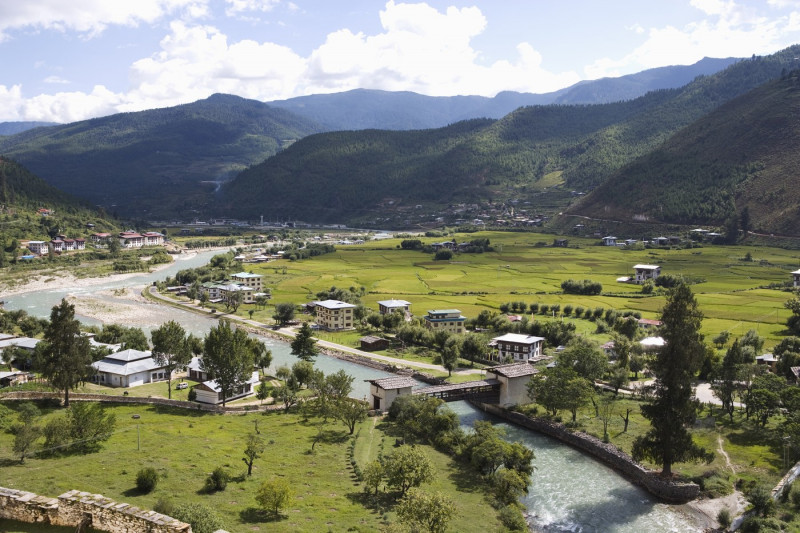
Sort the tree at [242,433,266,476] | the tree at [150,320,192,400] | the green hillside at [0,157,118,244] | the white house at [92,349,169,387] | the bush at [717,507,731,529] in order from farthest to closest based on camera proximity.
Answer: the green hillside at [0,157,118,244] → the tree at [150,320,192,400] → the white house at [92,349,169,387] → the tree at [242,433,266,476] → the bush at [717,507,731,529]

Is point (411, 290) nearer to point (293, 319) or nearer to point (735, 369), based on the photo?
point (293, 319)

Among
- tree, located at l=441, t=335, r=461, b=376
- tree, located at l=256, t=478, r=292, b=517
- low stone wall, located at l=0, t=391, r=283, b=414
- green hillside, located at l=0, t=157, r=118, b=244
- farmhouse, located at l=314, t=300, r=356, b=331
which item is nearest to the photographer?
tree, located at l=256, t=478, r=292, b=517

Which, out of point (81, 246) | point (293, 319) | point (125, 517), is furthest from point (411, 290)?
point (81, 246)

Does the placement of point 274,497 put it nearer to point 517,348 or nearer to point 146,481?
point 146,481

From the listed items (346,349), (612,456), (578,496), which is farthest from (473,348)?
(578,496)

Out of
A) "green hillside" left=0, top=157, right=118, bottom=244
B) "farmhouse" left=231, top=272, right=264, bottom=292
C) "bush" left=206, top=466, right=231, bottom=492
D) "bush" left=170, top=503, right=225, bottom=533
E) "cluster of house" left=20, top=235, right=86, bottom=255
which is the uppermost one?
"green hillside" left=0, top=157, right=118, bottom=244

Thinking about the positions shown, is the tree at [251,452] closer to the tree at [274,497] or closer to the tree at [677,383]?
the tree at [274,497]

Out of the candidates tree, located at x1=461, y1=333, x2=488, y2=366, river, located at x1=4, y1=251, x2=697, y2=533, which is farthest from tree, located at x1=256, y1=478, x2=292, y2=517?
tree, located at x1=461, y1=333, x2=488, y2=366

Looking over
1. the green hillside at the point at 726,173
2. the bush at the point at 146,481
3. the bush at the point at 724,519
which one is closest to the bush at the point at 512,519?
the bush at the point at 724,519

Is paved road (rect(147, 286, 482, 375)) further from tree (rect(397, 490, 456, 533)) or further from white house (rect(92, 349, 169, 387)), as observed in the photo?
tree (rect(397, 490, 456, 533))
